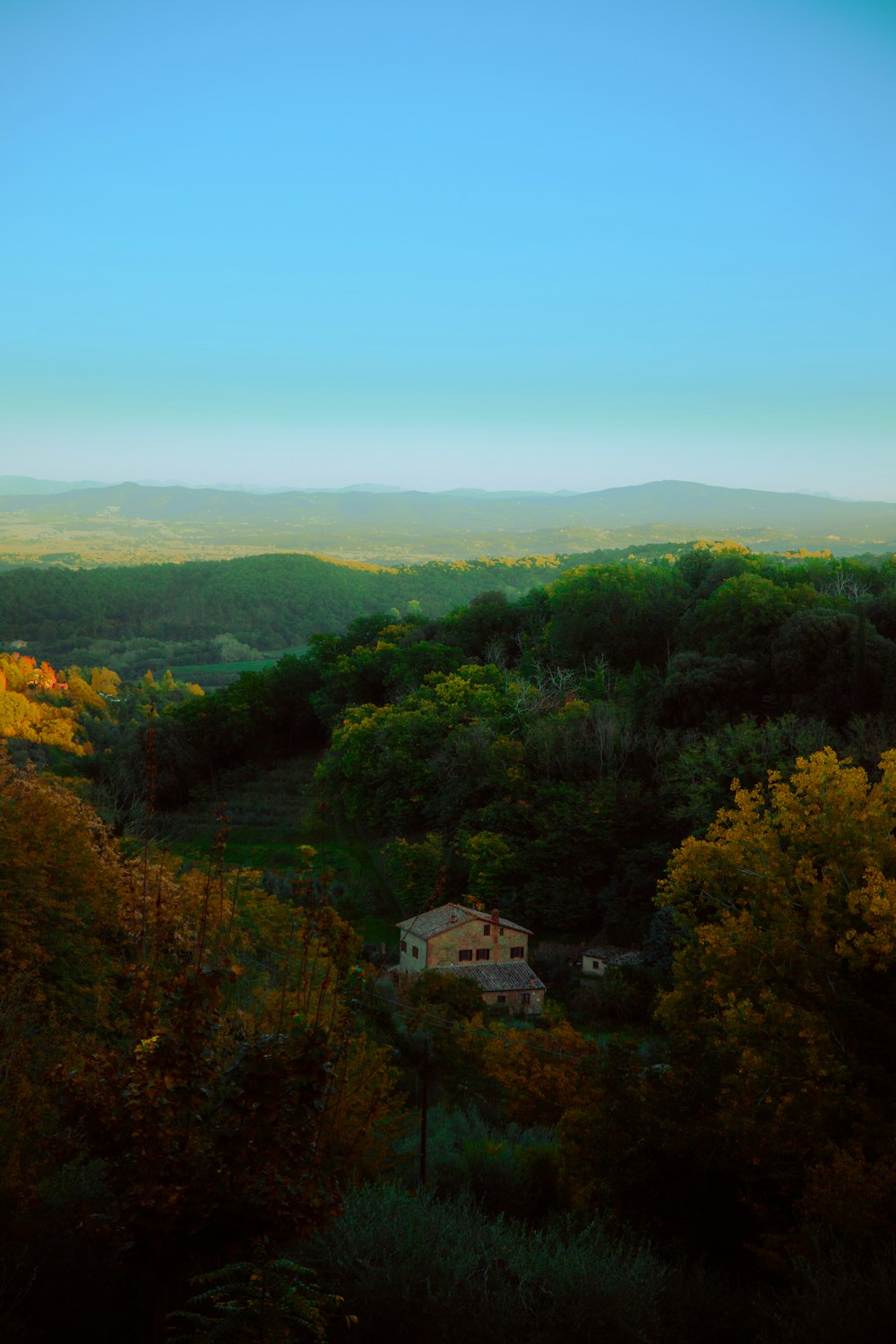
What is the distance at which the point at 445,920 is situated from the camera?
26.4 m

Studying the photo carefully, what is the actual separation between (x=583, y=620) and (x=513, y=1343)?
35630mm

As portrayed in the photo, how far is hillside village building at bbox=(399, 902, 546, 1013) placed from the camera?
24781 mm

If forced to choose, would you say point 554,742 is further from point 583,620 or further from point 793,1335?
point 793,1335

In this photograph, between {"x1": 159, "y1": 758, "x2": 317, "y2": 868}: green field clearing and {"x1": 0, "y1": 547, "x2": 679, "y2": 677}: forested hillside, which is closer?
{"x1": 159, "y1": 758, "x2": 317, "y2": 868}: green field clearing

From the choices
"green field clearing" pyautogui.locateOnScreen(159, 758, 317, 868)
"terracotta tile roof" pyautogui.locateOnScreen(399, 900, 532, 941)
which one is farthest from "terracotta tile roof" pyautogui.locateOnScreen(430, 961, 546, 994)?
"green field clearing" pyautogui.locateOnScreen(159, 758, 317, 868)

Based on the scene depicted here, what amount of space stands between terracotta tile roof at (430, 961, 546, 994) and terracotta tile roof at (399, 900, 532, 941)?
1041 mm

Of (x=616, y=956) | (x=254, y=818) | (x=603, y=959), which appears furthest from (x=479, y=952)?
(x=254, y=818)

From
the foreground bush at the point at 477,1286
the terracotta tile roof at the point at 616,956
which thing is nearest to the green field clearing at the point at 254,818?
the terracotta tile roof at the point at 616,956

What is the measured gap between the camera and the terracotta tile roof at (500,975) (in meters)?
24.5

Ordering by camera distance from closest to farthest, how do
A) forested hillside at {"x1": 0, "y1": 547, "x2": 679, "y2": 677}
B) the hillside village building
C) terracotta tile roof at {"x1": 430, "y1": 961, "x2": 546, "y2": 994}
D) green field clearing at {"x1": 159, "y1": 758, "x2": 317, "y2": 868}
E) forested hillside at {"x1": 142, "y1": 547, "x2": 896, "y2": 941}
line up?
1. terracotta tile roof at {"x1": 430, "y1": 961, "x2": 546, "y2": 994}
2. the hillside village building
3. forested hillside at {"x1": 142, "y1": 547, "x2": 896, "y2": 941}
4. green field clearing at {"x1": 159, "y1": 758, "x2": 317, "y2": 868}
5. forested hillside at {"x1": 0, "y1": 547, "x2": 679, "y2": 677}

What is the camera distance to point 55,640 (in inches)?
3656

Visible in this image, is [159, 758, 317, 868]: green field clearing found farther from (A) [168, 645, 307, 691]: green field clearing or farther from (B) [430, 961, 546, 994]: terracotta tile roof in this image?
(A) [168, 645, 307, 691]: green field clearing

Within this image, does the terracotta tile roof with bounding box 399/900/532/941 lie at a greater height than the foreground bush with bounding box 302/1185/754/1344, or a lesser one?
lesser

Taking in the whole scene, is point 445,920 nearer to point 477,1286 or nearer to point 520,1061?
point 520,1061
